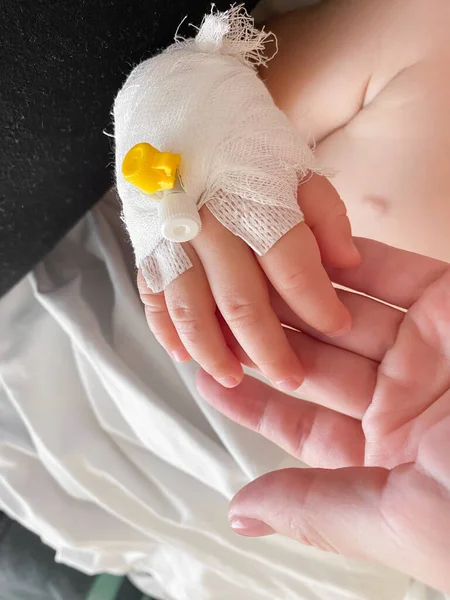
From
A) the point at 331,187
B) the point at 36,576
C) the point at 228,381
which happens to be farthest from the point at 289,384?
the point at 36,576

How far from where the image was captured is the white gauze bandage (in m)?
0.55

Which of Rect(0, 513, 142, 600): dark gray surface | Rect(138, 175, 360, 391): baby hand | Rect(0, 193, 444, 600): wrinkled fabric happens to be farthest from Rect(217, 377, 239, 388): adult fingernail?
Rect(0, 513, 142, 600): dark gray surface

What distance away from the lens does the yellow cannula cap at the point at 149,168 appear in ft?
1.72

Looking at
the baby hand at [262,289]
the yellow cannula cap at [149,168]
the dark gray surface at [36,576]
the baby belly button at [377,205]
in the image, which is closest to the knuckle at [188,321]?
the baby hand at [262,289]

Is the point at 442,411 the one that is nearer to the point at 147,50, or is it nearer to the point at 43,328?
the point at 147,50

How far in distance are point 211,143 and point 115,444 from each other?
543 millimetres

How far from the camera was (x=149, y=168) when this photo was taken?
0.53 metres

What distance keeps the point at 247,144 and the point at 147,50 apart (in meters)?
0.19

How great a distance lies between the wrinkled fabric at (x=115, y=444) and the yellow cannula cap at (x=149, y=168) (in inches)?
15.3

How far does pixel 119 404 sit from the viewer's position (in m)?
0.89

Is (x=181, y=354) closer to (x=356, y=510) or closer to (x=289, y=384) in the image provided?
(x=289, y=384)

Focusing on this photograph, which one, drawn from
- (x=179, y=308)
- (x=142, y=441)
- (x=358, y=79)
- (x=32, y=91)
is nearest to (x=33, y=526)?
(x=142, y=441)

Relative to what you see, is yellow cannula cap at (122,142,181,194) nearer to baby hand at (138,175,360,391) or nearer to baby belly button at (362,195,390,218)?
baby hand at (138,175,360,391)

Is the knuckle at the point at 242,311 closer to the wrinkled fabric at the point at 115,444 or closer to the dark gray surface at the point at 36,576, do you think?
the wrinkled fabric at the point at 115,444
